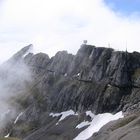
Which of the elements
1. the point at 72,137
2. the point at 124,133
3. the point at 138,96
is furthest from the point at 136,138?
the point at 138,96

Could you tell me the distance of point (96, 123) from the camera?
616 feet

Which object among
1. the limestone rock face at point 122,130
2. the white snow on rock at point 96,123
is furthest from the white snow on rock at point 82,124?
the limestone rock face at point 122,130

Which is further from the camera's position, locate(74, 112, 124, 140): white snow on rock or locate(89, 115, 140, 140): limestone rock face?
locate(74, 112, 124, 140): white snow on rock

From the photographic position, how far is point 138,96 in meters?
197

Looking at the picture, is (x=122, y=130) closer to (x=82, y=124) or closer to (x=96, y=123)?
(x=96, y=123)

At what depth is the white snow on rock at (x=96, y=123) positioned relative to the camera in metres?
176

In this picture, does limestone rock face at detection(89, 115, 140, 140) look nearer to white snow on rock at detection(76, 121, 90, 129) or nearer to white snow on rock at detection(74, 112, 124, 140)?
white snow on rock at detection(74, 112, 124, 140)

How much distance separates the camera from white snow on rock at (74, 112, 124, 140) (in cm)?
17650

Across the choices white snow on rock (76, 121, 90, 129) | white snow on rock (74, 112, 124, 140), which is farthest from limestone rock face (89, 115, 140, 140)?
white snow on rock (76, 121, 90, 129)

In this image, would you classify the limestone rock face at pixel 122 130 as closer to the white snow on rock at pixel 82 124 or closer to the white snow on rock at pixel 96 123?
the white snow on rock at pixel 96 123

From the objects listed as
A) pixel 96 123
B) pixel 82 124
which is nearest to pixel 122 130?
pixel 96 123

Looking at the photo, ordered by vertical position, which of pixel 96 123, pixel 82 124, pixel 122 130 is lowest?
pixel 82 124

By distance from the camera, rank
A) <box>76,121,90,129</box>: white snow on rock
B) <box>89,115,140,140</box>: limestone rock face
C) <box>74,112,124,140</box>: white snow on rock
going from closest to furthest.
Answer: <box>89,115,140,140</box>: limestone rock face → <box>74,112,124,140</box>: white snow on rock → <box>76,121,90,129</box>: white snow on rock

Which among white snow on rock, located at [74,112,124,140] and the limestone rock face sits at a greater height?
the limestone rock face
